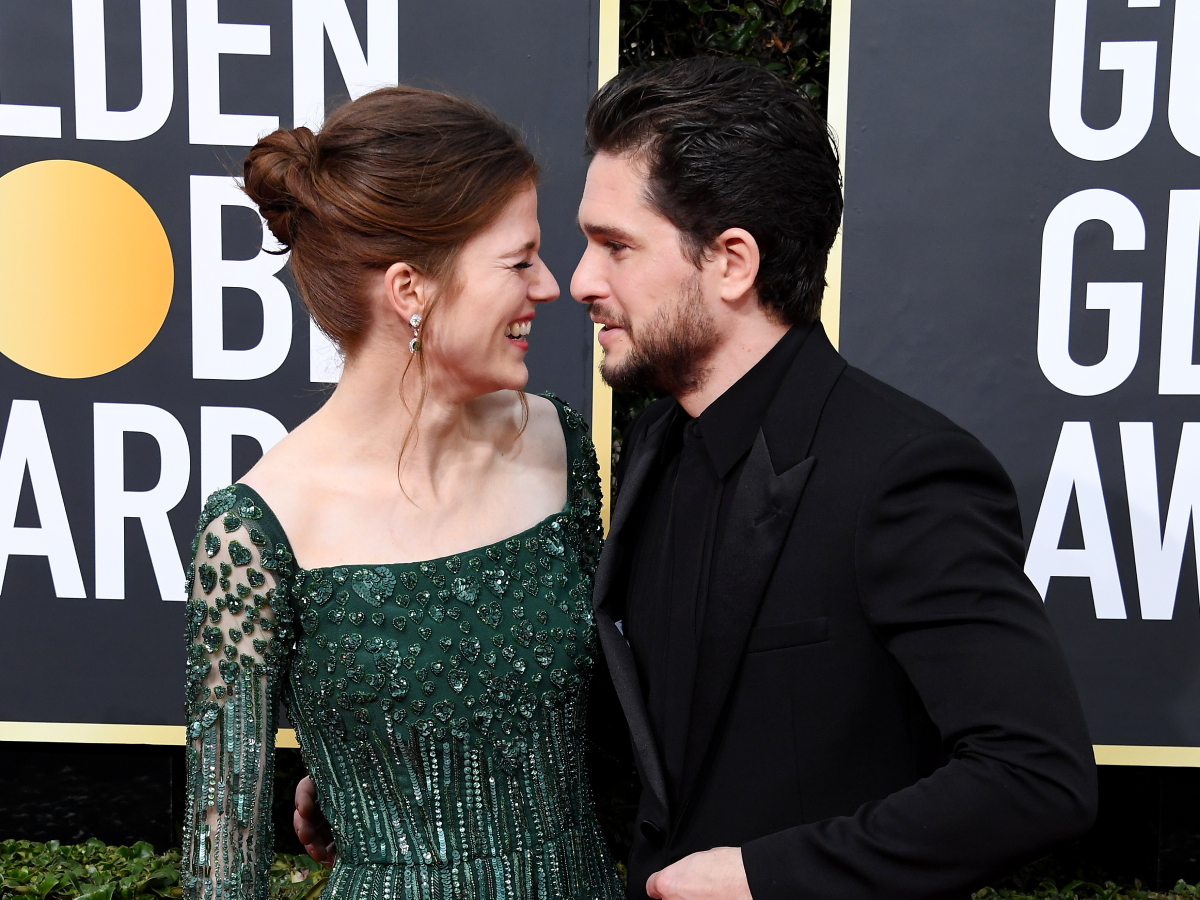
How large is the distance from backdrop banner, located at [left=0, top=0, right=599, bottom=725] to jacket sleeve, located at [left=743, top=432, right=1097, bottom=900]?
1543mm

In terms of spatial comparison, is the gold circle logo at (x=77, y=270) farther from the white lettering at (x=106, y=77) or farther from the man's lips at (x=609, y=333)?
the man's lips at (x=609, y=333)

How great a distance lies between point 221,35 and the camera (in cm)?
273

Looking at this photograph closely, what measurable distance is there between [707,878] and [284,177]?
1322 mm

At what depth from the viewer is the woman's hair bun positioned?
1819 mm

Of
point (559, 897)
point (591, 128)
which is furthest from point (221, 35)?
point (559, 897)

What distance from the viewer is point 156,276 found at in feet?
9.23

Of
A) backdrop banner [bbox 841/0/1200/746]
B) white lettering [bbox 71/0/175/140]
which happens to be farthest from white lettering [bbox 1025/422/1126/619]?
white lettering [bbox 71/0/175/140]

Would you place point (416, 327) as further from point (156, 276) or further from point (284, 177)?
point (156, 276)

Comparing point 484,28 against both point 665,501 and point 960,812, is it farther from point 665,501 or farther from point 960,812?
point 960,812

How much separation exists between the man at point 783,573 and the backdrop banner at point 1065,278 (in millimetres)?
1148

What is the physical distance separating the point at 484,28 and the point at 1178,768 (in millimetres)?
2860

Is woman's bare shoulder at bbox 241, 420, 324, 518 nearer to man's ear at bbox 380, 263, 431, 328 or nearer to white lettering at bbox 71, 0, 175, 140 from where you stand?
man's ear at bbox 380, 263, 431, 328

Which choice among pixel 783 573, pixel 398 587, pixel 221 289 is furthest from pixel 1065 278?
pixel 221 289

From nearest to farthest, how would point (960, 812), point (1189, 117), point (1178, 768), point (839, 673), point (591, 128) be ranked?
1. point (960, 812)
2. point (839, 673)
3. point (591, 128)
4. point (1189, 117)
5. point (1178, 768)
